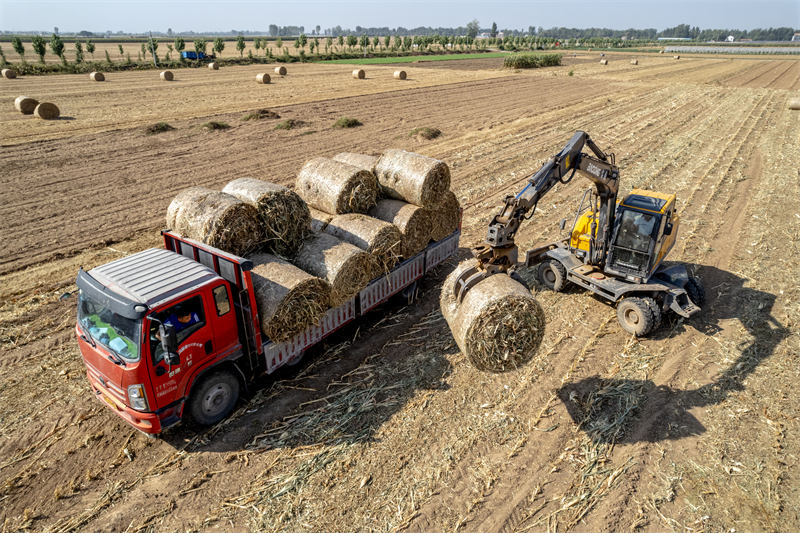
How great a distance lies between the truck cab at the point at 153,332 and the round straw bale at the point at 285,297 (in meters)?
0.57

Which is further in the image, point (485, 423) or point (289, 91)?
point (289, 91)

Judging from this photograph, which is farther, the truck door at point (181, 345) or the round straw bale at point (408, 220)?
the round straw bale at point (408, 220)

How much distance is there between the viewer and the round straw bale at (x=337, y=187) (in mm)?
10852

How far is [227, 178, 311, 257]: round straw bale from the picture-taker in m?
9.30

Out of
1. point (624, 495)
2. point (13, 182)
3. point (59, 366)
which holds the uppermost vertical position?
point (13, 182)

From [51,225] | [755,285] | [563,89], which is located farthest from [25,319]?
[563,89]

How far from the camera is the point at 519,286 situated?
7.48 meters

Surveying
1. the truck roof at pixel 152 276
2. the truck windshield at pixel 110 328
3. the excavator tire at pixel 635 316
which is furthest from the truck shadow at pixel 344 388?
the excavator tire at pixel 635 316

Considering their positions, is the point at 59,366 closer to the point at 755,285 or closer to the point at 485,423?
the point at 485,423

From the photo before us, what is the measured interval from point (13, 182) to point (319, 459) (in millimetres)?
18509

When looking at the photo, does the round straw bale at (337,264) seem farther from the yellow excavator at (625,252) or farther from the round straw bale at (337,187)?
the yellow excavator at (625,252)

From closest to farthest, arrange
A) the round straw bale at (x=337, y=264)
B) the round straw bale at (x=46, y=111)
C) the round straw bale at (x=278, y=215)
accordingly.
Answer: the round straw bale at (x=337, y=264) < the round straw bale at (x=278, y=215) < the round straw bale at (x=46, y=111)

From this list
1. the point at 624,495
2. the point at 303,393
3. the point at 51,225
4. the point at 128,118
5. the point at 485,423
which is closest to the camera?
the point at 624,495

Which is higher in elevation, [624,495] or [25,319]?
[25,319]
